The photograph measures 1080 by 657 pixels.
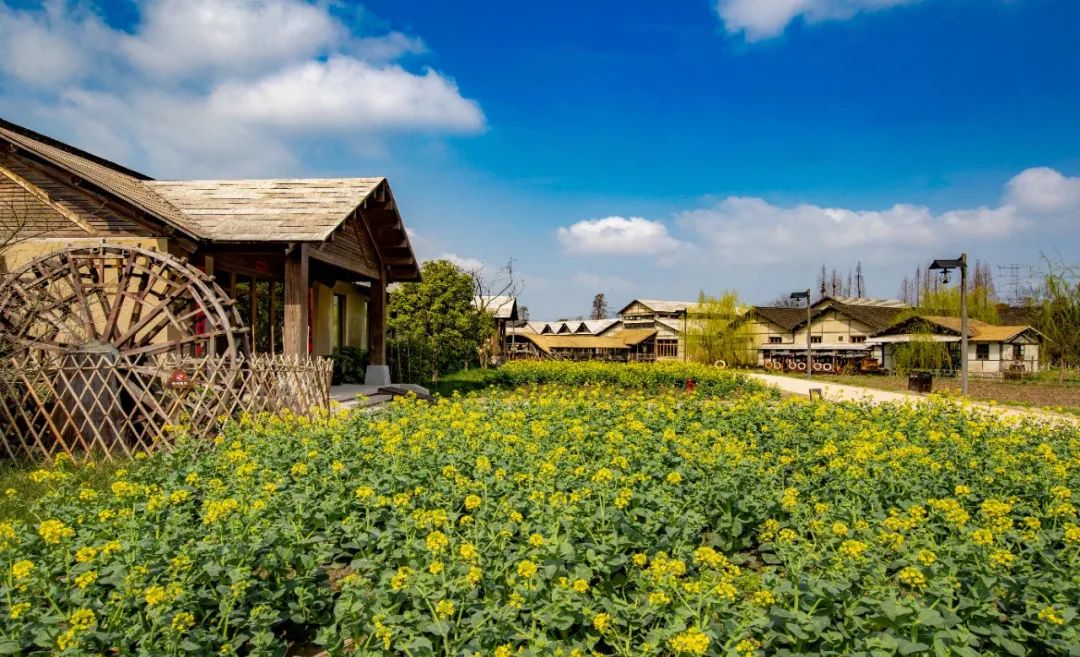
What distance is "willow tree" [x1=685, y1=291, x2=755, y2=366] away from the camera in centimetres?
4581

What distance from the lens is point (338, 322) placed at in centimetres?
2056

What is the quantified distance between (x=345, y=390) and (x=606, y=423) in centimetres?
1061

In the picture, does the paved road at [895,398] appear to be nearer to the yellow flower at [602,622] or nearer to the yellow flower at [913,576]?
the yellow flower at [913,576]

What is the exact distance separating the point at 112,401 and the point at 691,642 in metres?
8.78

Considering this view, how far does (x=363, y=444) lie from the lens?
5984mm

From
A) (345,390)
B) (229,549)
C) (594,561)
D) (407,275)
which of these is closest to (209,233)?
(345,390)

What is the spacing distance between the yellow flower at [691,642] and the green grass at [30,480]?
5.46 meters

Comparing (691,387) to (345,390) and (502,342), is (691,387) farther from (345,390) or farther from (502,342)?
(502,342)

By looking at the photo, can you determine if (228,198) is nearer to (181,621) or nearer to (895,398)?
(181,621)

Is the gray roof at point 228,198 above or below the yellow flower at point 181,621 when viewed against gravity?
above

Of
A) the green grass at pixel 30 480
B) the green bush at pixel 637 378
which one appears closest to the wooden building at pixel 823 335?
the green bush at pixel 637 378

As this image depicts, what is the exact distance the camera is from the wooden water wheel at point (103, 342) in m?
8.84

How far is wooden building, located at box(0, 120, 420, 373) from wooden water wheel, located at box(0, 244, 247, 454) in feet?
2.56

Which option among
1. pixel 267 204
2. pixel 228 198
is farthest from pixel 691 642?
pixel 228 198
